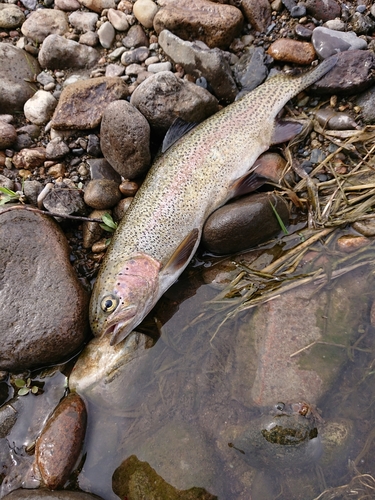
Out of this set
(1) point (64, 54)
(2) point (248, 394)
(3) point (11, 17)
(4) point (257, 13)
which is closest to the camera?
(2) point (248, 394)

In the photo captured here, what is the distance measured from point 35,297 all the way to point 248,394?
2275mm

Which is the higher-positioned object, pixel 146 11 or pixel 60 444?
pixel 146 11

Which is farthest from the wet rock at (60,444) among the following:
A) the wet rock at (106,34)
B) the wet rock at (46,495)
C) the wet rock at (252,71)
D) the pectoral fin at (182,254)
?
the wet rock at (106,34)

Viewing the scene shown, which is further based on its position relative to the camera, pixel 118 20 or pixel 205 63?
pixel 118 20

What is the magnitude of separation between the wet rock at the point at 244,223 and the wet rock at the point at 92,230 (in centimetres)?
123

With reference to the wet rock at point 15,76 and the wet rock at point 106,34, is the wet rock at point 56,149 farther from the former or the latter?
the wet rock at point 106,34

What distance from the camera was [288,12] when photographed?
5.03 metres

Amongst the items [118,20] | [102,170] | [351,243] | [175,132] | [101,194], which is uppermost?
[118,20]

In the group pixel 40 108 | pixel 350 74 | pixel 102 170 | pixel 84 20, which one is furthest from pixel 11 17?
pixel 350 74

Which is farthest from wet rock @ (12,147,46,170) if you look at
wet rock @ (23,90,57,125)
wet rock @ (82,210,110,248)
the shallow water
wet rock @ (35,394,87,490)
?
wet rock @ (35,394,87,490)

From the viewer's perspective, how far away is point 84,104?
4.64m

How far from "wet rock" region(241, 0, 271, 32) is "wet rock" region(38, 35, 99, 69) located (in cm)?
210

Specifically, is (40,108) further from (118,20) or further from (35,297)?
(35,297)

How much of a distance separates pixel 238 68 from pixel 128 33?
5.44 feet
